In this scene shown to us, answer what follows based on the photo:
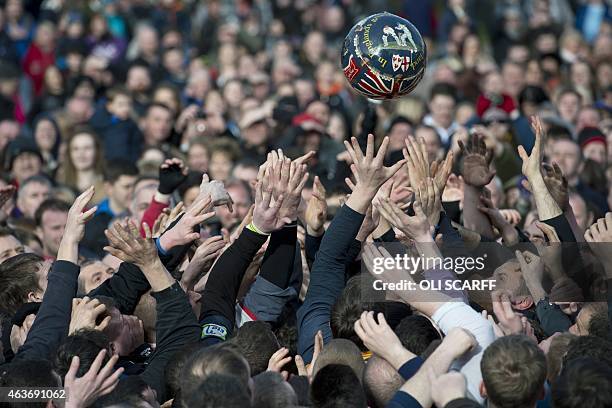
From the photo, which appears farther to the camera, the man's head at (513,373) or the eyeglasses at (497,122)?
the eyeglasses at (497,122)

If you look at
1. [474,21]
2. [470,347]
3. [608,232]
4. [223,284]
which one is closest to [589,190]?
[608,232]

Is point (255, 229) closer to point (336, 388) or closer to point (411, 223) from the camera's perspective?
point (411, 223)

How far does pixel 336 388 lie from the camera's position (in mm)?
5434

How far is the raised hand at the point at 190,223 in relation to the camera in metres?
6.89

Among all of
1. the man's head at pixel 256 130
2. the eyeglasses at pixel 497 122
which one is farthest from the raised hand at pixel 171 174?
the eyeglasses at pixel 497 122

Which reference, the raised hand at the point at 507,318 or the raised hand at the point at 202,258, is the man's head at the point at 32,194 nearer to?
the raised hand at the point at 202,258

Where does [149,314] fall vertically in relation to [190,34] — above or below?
above

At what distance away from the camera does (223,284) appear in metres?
7.05

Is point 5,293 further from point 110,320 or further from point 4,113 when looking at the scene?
point 4,113

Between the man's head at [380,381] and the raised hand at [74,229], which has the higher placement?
the raised hand at [74,229]

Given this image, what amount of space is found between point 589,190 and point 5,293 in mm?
6663

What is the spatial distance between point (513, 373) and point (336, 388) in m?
0.81

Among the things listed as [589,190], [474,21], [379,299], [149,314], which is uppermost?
[379,299]

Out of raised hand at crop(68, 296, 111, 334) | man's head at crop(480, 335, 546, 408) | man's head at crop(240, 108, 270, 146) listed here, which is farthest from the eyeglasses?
man's head at crop(480, 335, 546, 408)
